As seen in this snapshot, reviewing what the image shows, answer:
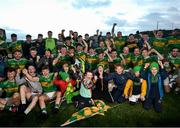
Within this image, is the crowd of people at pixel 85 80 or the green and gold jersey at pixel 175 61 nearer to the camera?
the crowd of people at pixel 85 80

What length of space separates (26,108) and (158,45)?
26.9ft

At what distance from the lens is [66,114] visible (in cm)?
1014

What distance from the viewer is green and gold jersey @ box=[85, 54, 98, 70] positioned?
13516 millimetres

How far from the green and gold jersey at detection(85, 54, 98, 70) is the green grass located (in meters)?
3.17

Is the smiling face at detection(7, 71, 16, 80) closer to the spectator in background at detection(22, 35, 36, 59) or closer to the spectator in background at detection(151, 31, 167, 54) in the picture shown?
the spectator in background at detection(22, 35, 36, 59)

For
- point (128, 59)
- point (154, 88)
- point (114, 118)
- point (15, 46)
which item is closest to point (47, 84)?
point (114, 118)

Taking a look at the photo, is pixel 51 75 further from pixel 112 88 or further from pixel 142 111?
pixel 142 111

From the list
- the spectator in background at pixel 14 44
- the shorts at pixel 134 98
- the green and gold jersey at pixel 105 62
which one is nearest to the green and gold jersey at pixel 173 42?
the green and gold jersey at pixel 105 62

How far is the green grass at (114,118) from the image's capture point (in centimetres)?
959

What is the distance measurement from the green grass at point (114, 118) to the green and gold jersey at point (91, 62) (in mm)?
3173

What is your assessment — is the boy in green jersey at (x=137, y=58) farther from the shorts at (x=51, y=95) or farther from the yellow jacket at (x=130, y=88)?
the shorts at (x=51, y=95)

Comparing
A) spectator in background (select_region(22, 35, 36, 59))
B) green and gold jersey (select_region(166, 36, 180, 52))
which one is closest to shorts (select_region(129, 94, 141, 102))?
green and gold jersey (select_region(166, 36, 180, 52))

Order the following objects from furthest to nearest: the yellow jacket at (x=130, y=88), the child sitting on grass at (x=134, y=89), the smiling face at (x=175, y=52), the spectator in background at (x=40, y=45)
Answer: the spectator in background at (x=40, y=45) → the smiling face at (x=175, y=52) → the child sitting on grass at (x=134, y=89) → the yellow jacket at (x=130, y=88)

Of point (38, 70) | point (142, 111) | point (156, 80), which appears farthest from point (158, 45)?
point (38, 70)
